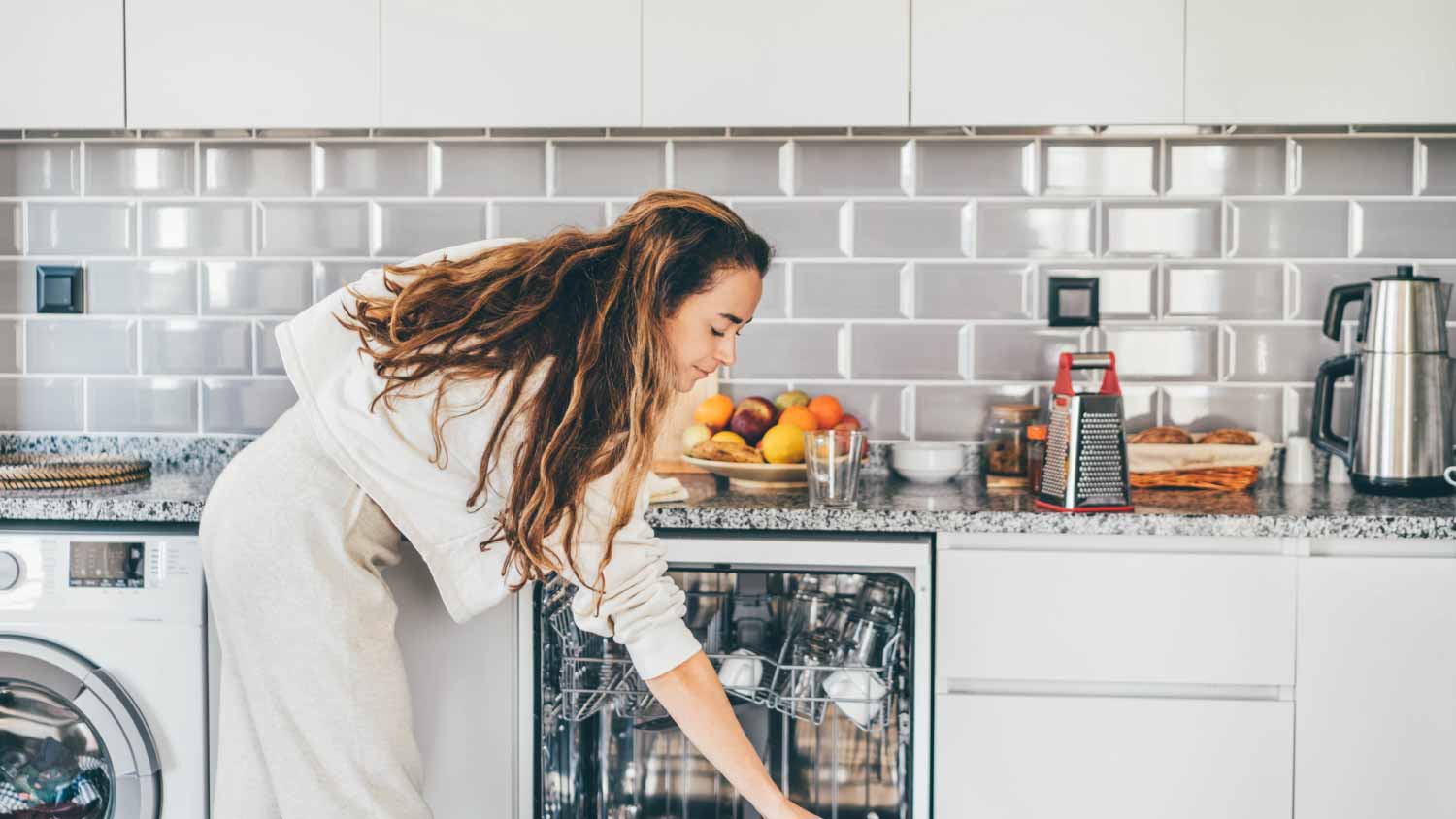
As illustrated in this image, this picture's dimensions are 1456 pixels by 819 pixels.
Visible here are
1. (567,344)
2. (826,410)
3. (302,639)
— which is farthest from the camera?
(826,410)

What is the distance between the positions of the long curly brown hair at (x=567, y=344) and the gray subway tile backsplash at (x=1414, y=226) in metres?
1.64

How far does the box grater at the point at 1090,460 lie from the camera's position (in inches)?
74.7

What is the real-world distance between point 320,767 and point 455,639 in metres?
0.37

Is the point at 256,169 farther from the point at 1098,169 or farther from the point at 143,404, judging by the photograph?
the point at 1098,169

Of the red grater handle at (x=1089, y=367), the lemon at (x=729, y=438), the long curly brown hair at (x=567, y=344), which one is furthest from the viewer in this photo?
the lemon at (x=729, y=438)

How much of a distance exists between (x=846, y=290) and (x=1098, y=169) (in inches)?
22.5

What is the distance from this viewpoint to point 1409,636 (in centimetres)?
184

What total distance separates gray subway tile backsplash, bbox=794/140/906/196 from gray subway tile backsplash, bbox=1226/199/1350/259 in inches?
27.4

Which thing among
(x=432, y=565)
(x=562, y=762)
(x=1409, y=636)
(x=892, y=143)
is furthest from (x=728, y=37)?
(x=1409, y=636)

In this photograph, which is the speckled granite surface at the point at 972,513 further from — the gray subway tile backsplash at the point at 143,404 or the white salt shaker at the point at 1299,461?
the gray subway tile backsplash at the point at 143,404

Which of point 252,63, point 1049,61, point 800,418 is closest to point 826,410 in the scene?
point 800,418

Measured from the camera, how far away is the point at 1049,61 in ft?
6.86

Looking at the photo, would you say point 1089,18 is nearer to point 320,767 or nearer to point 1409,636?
point 1409,636

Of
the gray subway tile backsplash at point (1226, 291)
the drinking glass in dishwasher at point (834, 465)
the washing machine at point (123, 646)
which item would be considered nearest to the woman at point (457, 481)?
the washing machine at point (123, 646)
